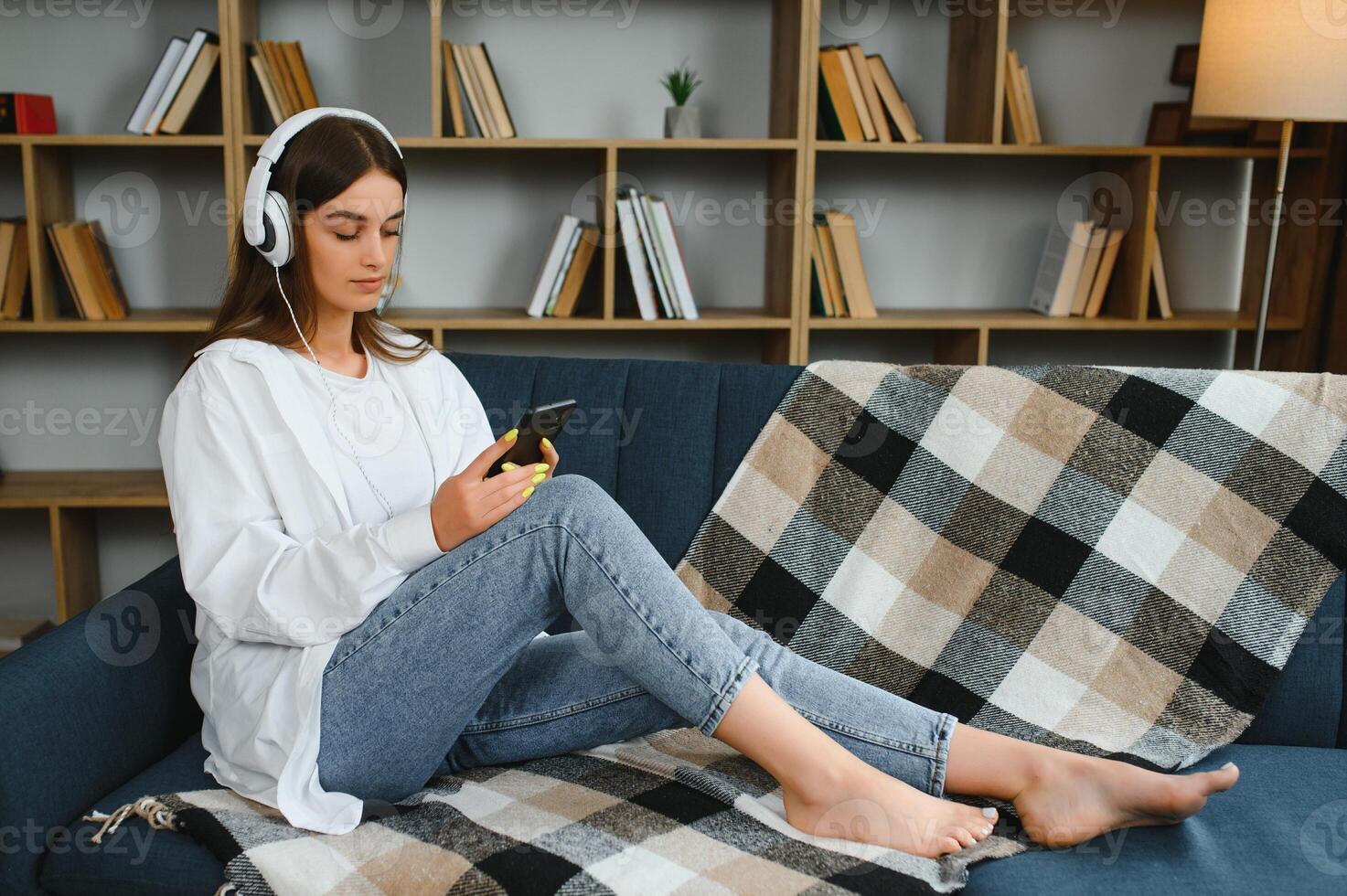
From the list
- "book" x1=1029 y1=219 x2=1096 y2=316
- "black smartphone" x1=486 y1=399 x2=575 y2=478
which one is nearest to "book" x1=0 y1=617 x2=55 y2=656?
"black smartphone" x1=486 y1=399 x2=575 y2=478

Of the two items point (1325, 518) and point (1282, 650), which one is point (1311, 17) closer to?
point (1325, 518)

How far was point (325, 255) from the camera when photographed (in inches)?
57.5

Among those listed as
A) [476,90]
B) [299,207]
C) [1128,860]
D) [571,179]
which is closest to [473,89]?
[476,90]

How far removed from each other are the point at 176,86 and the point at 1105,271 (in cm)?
210

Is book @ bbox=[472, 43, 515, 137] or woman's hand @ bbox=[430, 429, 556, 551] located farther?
book @ bbox=[472, 43, 515, 137]

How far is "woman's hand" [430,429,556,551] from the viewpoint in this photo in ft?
4.24

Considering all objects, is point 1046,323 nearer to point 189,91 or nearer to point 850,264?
point 850,264

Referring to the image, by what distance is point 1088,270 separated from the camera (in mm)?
2725

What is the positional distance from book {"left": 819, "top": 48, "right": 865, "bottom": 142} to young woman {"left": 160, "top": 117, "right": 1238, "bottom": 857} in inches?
55.5

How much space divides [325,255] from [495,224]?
1.42 metres

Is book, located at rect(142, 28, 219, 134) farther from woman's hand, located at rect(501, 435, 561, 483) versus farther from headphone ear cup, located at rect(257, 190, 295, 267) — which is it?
woman's hand, located at rect(501, 435, 561, 483)

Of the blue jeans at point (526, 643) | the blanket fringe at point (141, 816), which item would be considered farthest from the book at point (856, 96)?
the blanket fringe at point (141, 816)

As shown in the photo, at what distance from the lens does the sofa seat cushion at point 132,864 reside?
48.4 inches

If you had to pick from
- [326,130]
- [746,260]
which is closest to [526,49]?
[746,260]
